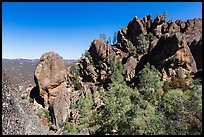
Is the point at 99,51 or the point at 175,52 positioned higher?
the point at 99,51

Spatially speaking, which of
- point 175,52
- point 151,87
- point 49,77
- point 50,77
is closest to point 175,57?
point 175,52

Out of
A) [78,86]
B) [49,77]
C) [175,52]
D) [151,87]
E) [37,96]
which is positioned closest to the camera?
[151,87]

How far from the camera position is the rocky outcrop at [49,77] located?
160 feet

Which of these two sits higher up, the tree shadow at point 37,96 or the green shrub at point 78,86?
the green shrub at point 78,86

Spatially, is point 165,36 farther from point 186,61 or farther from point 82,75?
point 82,75

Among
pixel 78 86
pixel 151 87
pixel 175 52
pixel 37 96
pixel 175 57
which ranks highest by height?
pixel 175 52

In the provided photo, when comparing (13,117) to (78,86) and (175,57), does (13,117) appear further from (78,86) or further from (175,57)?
(78,86)

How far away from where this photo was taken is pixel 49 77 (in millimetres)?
49375

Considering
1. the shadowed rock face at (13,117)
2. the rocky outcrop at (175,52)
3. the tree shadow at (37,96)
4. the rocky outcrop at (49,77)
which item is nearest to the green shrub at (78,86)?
the rocky outcrop at (49,77)

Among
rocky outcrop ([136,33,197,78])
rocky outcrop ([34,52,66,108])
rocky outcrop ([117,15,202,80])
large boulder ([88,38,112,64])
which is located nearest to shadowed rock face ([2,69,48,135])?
rocky outcrop ([136,33,197,78])

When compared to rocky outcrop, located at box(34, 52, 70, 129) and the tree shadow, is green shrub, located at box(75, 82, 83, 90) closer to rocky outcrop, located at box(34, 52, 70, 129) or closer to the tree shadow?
rocky outcrop, located at box(34, 52, 70, 129)

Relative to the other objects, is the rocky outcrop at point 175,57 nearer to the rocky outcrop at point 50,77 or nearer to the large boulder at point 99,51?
the rocky outcrop at point 50,77

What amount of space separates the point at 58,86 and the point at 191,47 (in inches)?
1204

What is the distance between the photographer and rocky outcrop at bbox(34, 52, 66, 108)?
160ft
